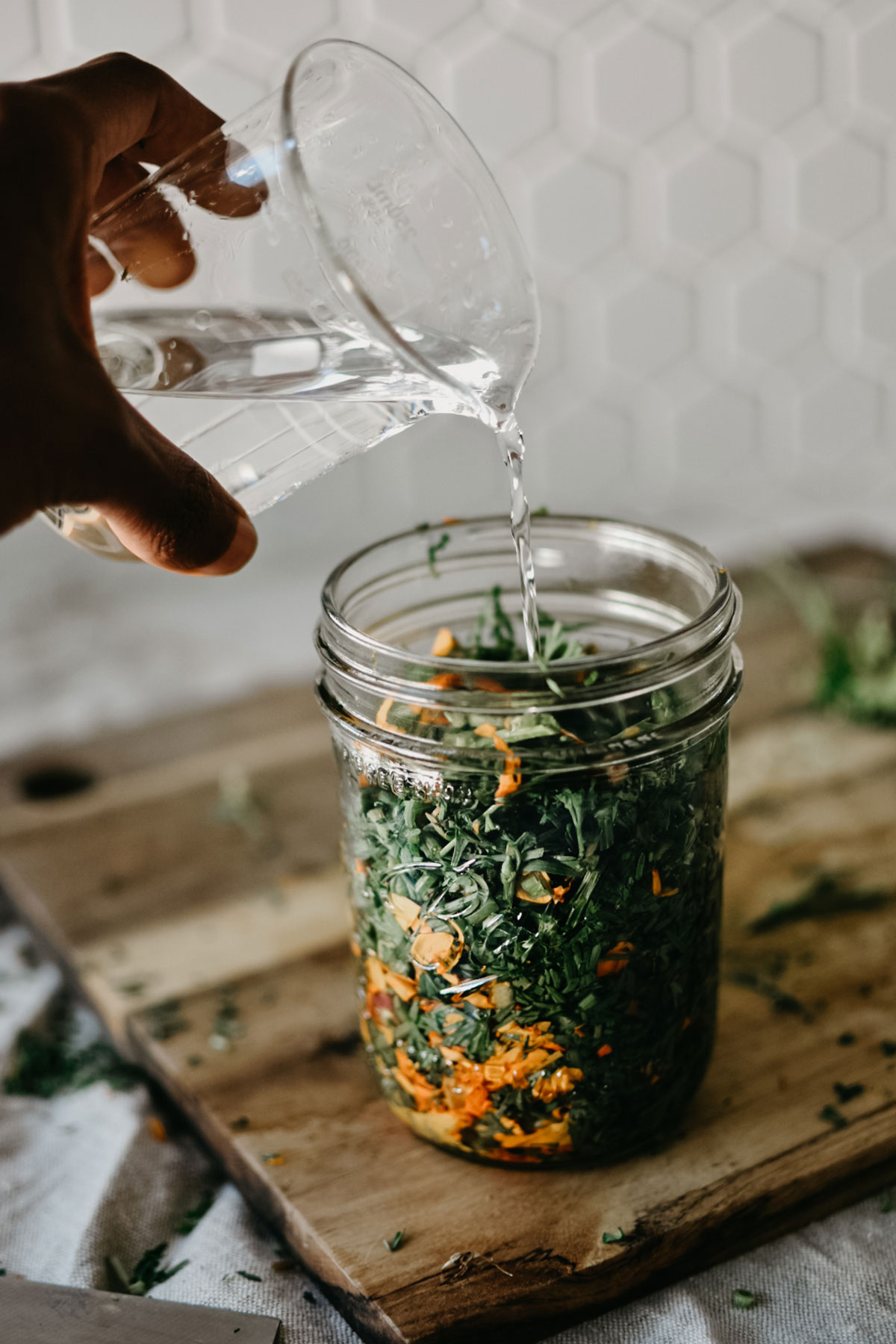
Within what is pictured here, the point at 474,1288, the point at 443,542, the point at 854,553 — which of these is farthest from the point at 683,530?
the point at 474,1288

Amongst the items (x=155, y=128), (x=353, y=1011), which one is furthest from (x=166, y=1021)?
(x=155, y=128)

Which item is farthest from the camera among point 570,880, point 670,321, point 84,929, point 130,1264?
point 670,321

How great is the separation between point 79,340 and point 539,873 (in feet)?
1.31

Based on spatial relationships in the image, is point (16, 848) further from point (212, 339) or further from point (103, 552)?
point (212, 339)

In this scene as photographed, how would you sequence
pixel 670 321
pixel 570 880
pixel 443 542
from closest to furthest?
pixel 570 880
pixel 443 542
pixel 670 321

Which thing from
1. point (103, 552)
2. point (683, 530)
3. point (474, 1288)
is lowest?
point (683, 530)

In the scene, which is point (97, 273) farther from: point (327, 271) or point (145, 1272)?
point (145, 1272)

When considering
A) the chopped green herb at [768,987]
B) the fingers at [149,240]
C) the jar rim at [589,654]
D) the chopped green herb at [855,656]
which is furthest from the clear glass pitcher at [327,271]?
the chopped green herb at [855,656]

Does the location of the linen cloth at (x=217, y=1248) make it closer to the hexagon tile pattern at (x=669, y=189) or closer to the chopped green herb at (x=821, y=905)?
the chopped green herb at (x=821, y=905)

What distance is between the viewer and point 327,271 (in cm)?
61

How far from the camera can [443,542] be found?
93 cm

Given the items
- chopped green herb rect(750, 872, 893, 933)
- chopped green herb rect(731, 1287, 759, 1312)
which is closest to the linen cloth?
chopped green herb rect(731, 1287, 759, 1312)

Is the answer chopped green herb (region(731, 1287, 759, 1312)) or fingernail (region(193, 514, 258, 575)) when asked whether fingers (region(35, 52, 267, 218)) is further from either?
chopped green herb (region(731, 1287, 759, 1312))

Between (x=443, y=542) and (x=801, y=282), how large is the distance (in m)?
1.31
